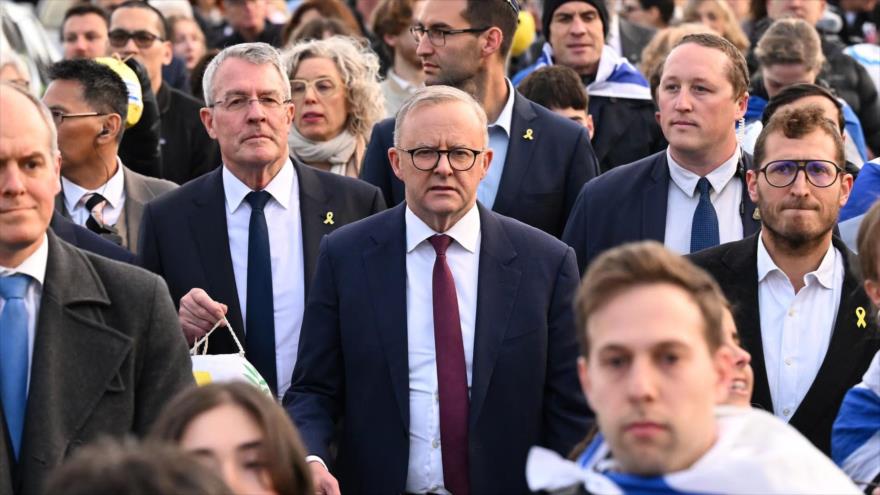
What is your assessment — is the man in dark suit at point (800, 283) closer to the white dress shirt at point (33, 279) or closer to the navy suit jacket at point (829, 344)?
the navy suit jacket at point (829, 344)

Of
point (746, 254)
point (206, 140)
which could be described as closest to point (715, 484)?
point (746, 254)

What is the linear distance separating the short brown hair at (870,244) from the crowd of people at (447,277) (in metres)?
0.01

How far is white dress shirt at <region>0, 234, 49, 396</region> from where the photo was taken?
535 cm

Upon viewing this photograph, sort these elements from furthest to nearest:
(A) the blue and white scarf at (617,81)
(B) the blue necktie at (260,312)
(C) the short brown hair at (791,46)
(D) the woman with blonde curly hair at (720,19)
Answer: (D) the woman with blonde curly hair at (720,19)
(A) the blue and white scarf at (617,81)
(C) the short brown hair at (791,46)
(B) the blue necktie at (260,312)

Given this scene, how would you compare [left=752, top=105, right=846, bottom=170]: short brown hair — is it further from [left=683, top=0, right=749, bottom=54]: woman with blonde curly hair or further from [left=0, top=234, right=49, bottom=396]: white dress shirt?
[left=683, top=0, right=749, bottom=54]: woman with blonde curly hair

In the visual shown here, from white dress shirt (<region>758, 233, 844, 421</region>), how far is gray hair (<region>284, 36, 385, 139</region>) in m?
3.28

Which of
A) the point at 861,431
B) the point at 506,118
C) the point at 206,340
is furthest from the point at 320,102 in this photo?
the point at 861,431

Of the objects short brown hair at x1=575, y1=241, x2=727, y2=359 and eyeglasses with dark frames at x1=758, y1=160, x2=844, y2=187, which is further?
eyeglasses with dark frames at x1=758, y1=160, x2=844, y2=187

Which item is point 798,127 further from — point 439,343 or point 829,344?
point 439,343

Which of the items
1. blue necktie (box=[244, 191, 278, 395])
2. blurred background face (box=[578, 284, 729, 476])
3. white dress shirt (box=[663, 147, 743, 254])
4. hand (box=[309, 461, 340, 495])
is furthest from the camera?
white dress shirt (box=[663, 147, 743, 254])

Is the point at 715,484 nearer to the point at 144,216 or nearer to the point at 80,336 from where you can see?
the point at 80,336

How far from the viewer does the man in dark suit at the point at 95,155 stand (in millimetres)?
8812

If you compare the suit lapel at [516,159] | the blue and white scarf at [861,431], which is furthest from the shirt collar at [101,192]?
the blue and white scarf at [861,431]

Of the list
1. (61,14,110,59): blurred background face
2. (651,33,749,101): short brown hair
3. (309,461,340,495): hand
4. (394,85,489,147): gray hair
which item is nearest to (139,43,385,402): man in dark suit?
(394,85,489,147): gray hair
